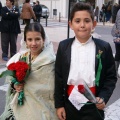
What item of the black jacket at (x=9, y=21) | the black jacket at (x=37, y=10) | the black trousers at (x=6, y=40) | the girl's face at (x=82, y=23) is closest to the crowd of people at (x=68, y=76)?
the girl's face at (x=82, y=23)

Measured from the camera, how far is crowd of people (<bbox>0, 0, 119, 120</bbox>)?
2146mm

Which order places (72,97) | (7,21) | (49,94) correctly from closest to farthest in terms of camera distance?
(72,97)
(49,94)
(7,21)

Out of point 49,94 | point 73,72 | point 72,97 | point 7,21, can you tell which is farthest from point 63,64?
point 7,21

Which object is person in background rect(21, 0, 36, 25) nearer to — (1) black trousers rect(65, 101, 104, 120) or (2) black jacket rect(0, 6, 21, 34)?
(2) black jacket rect(0, 6, 21, 34)

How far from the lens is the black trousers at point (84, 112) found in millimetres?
2193

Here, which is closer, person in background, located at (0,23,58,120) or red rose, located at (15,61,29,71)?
red rose, located at (15,61,29,71)

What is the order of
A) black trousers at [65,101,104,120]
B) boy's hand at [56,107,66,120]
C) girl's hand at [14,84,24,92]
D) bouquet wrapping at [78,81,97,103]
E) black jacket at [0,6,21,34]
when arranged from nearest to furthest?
1. bouquet wrapping at [78,81,97,103]
2. black trousers at [65,101,104,120]
3. boy's hand at [56,107,66,120]
4. girl's hand at [14,84,24,92]
5. black jacket at [0,6,21,34]

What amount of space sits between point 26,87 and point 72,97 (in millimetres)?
565

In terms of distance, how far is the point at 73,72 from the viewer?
7.17 feet

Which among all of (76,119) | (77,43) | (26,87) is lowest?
(76,119)

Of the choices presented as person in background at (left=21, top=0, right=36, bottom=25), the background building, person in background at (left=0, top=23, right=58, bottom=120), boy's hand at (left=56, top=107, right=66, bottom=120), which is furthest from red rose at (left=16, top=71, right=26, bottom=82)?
the background building

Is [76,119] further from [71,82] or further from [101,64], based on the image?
[101,64]

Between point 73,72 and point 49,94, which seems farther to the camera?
point 49,94

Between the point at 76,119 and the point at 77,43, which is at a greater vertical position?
the point at 77,43
